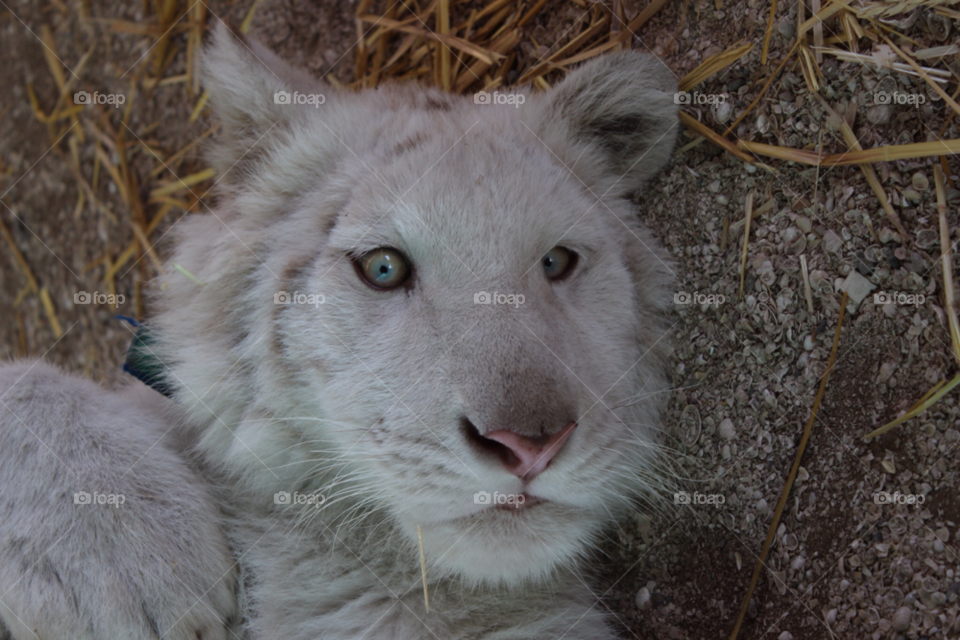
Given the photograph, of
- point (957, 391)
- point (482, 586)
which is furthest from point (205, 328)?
point (957, 391)

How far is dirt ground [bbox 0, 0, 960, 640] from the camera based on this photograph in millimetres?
2020

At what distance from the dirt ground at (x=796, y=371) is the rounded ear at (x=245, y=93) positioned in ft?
3.75

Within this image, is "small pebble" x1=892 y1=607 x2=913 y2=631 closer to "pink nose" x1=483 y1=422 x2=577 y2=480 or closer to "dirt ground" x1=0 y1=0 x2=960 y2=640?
"dirt ground" x1=0 y1=0 x2=960 y2=640

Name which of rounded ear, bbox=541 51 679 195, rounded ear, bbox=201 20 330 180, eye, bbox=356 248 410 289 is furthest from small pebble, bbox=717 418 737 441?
rounded ear, bbox=201 20 330 180

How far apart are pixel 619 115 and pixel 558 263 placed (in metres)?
0.69

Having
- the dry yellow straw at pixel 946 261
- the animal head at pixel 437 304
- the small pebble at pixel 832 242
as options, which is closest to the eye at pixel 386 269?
the animal head at pixel 437 304

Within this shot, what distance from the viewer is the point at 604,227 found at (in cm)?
254

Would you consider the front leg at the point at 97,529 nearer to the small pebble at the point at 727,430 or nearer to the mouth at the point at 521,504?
the mouth at the point at 521,504

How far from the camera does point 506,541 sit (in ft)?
6.56

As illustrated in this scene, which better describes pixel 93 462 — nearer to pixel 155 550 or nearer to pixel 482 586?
pixel 155 550

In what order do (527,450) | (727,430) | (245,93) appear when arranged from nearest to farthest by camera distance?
(527,450)
(727,430)
(245,93)

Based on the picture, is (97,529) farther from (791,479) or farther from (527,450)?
(791,479)

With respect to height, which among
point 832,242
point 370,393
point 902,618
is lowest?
point 902,618

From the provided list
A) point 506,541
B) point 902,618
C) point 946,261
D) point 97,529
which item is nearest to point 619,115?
point 946,261
